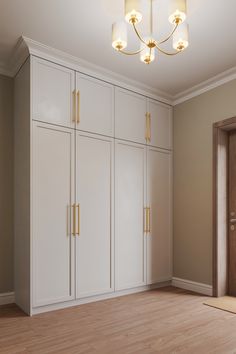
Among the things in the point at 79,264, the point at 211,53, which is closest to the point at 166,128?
the point at 211,53

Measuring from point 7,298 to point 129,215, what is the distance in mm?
1650

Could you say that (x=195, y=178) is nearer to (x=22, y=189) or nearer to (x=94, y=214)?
(x=94, y=214)

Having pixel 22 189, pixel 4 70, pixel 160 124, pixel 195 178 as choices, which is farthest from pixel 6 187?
pixel 195 178

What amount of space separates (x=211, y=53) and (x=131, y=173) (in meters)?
1.62

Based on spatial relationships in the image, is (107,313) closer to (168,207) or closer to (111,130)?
(168,207)

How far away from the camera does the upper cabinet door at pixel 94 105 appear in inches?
134

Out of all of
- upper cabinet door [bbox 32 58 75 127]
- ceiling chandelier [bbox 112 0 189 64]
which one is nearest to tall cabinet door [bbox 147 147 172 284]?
upper cabinet door [bbox 32 58 75 127]

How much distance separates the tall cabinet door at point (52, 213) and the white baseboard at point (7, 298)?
54cm

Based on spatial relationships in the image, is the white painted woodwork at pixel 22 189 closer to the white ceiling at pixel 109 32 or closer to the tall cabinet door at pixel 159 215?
the white ceiling at pixel 109 32

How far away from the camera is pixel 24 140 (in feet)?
10.3

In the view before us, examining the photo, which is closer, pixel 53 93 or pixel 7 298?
pixel 53 93

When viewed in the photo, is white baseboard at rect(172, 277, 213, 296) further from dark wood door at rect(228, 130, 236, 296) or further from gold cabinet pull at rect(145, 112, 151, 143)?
gold cabinet pull at rect(145, 112, 151, 143)

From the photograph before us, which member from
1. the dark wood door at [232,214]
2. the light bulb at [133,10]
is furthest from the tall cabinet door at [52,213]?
the dark wood door at [232,214]

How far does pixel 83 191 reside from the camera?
11.0 feet
